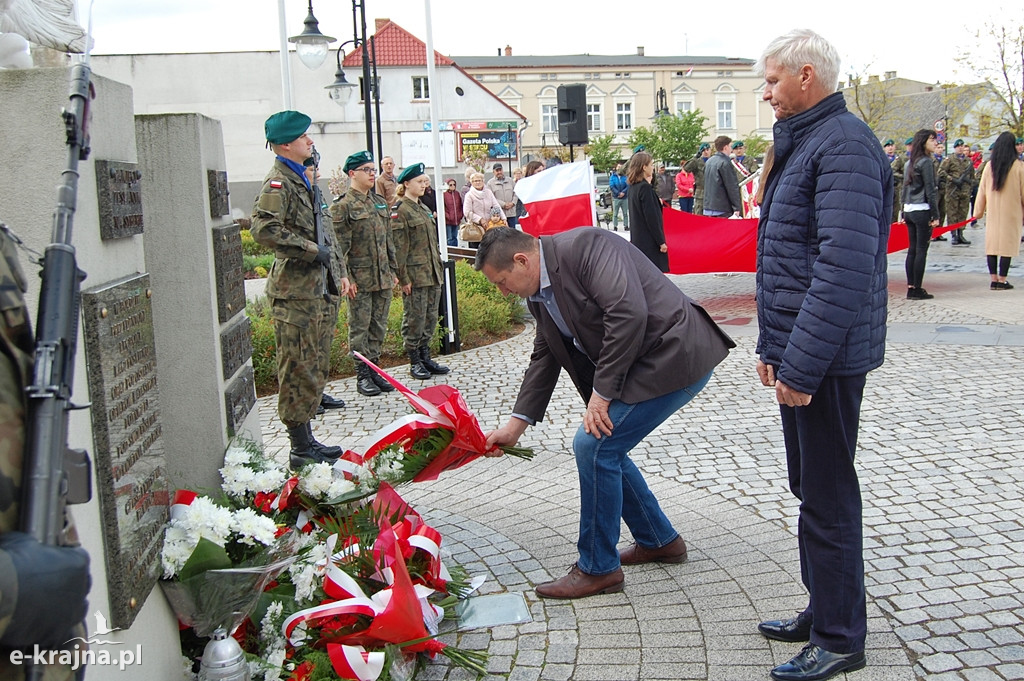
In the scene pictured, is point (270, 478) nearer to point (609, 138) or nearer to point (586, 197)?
point (586, 197)

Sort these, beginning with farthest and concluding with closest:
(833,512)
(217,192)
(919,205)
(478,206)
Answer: (478,206) → (919,205) → (217,192) → (833,512)

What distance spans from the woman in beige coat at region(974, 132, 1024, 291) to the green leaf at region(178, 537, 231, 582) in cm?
1209

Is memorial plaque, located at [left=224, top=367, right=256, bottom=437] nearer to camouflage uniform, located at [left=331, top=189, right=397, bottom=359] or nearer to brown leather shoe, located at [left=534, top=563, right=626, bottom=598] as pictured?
brown leather shoe, located at [left=534, top=563, right=626, bottom=598]

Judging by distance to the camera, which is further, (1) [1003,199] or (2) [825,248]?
(1) [1003,199]

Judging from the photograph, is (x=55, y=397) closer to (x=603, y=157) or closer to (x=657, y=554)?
(x=657, y=554)

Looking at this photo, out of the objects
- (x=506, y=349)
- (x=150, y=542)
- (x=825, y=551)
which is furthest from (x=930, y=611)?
(x=506, y=349)

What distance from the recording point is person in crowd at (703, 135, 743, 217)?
1487 centimetres

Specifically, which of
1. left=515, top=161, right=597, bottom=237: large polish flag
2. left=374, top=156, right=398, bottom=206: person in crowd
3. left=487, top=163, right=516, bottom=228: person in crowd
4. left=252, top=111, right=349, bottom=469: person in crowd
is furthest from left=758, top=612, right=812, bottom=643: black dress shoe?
left=487, top=163, right=516, bottom=228: person in crowd

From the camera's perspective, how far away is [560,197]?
12.5 meters

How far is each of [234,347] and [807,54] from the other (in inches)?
109

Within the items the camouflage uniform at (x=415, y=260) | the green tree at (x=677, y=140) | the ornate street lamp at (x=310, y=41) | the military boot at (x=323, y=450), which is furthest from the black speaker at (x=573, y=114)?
the green tree at (x=677, y=140)

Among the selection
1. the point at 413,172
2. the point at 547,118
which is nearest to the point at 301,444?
the point at 413,172

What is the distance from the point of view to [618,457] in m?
4.09

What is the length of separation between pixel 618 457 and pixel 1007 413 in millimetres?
4305
